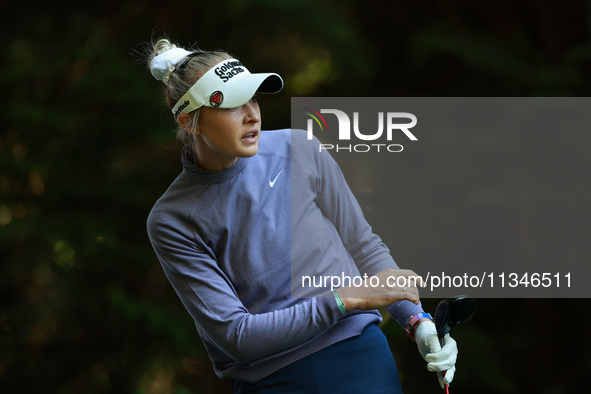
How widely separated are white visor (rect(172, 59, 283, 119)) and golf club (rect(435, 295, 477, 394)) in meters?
0.49

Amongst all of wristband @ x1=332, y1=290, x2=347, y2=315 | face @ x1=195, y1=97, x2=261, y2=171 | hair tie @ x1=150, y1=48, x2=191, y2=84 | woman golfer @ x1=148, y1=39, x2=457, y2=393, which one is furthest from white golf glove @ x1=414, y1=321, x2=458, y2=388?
hair tie @ x1=150, y1=48, x2=191, y2=84

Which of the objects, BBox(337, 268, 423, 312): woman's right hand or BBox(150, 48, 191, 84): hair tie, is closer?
BBox(337, 268, 423, 312): woman's right hand

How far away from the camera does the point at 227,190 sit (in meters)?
1.33

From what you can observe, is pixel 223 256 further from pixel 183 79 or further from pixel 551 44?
pixel 551 44

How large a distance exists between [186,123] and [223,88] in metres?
0.12

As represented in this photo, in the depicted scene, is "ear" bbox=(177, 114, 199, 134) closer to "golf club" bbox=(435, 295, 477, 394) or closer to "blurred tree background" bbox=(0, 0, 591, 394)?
"golf club" bbox=(435, 295, 477, 394)

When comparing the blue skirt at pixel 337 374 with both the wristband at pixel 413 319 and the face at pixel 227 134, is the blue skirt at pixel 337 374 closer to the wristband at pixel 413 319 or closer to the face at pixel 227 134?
the wristband at pixel 413 319

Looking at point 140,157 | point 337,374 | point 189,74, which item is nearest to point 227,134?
point 189,74

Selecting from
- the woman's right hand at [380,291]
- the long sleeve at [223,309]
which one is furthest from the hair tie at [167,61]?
the woman's right hand at [380,291]

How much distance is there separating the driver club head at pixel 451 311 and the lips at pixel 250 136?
429 mm

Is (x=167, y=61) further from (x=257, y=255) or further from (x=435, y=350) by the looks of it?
(x=435, y=350)

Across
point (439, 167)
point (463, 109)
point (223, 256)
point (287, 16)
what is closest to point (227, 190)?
point (223, 256)

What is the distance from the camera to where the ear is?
1.36 m

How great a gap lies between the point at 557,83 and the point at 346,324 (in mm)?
2060
